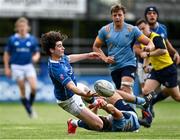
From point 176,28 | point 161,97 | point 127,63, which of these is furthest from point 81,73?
point 127,63

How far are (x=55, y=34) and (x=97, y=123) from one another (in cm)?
163

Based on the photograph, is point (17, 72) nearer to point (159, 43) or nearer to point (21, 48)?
point (21, 48)

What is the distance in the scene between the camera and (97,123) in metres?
13.5

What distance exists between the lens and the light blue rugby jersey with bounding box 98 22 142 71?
617 inches

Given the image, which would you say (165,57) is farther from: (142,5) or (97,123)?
(142,5)

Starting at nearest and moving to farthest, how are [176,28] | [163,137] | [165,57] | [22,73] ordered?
[163,137], [165,57], [22,73], [176,28]

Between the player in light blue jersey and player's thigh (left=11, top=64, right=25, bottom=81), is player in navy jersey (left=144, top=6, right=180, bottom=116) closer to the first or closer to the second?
the player in light blue jersey

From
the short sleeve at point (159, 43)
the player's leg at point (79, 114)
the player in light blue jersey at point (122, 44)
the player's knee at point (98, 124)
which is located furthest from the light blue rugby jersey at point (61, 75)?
the short sleeve at point (159, 43)

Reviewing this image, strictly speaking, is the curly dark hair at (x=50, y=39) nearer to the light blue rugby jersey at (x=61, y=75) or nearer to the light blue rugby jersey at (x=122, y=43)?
the light blue rugby jersey at (x=61, y=75)

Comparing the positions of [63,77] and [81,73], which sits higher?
[63,77]

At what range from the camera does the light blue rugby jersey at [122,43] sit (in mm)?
15672

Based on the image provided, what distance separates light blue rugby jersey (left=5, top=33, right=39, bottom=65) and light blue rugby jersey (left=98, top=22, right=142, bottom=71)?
6765mm

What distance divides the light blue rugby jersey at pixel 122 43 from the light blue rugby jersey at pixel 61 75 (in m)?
2.31

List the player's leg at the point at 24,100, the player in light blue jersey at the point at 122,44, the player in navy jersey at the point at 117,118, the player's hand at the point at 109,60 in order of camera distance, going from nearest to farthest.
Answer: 1. the player in navy jersey at the point at 117,118
2. the player's hand at the point at 109,60
3. the player in light blue jersey at the point at 122,44
4. the player's leg at the point at 24,100
